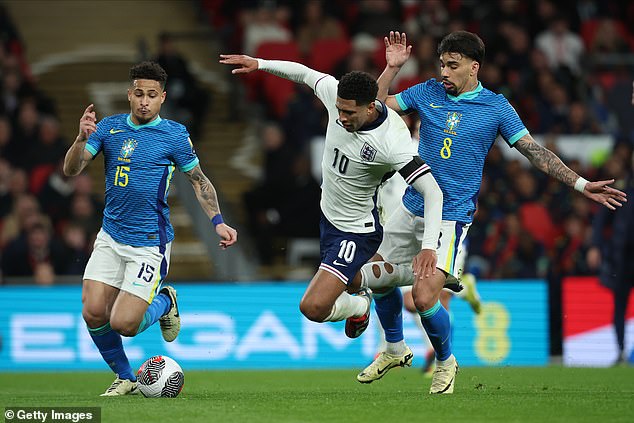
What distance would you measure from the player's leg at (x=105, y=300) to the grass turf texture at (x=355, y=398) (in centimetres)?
34

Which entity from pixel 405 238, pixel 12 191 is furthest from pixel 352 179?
pixel 12 191

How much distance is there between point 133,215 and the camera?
9.51 metres

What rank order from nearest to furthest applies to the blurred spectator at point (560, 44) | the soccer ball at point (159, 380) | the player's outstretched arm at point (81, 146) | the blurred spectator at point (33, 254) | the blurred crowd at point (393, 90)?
the player's outstretched arm at point (81, 146) < the soccer ball at point (159, 380) < the blurred spectator at point (33, 254) < the blurred crowd at point (393, 90) < the blurred spectator at point (560, 44)

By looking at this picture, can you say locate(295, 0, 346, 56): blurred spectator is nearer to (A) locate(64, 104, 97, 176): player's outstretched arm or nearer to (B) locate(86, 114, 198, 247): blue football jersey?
(B) locate(86, 114, 198, 247): blue football jersey

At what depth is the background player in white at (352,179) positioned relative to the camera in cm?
888

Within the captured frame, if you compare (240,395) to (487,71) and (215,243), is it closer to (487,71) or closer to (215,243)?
(215,243)

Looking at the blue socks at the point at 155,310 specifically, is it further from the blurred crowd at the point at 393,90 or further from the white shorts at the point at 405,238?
the blurred crowd at the point at 393,90

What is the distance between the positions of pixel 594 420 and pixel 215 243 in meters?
9.76

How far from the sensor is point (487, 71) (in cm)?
1836

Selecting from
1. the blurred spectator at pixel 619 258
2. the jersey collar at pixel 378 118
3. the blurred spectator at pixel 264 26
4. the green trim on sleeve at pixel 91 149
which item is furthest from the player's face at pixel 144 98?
the blurred spectator at pixel 264 26

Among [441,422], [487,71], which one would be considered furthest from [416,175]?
[487,71]

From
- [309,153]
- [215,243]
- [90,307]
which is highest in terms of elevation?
[90,307]

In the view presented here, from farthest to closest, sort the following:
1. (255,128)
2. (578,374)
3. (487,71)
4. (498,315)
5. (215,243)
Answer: (255,128), (487,71), (215,243), (498,315), (578,374)

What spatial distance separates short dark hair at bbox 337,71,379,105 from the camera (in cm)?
881
